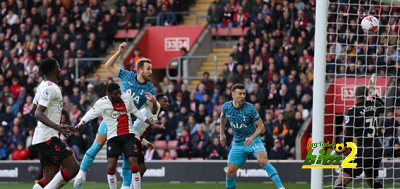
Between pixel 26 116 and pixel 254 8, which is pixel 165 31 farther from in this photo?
pixel 26 116

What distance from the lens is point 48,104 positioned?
1020cm

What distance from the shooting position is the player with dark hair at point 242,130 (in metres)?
12.0

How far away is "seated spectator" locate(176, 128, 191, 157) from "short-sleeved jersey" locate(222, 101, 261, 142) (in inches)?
321

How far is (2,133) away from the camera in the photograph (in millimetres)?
22281

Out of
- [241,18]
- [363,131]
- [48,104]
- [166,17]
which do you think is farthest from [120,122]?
[166,17]

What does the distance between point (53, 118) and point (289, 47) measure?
12579 millimetres

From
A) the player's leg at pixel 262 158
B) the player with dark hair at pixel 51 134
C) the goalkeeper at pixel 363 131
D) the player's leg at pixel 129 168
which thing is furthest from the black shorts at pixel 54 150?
the goalkeeper at pixel 363 131

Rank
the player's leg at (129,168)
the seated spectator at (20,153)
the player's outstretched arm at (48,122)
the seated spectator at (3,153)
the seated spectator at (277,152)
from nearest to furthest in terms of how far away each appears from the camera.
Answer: the player's outstretched arm at (48,122) < the player's leg at (129,168) < the seated spectator at (277,152) < the seated spectator at (20,153) < the seated spectator at (3,153)

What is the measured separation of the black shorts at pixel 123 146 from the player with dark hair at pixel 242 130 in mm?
1609

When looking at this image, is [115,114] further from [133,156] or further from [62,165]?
[62,165]

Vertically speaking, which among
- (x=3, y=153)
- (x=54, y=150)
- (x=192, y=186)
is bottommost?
(x=192, y=186)

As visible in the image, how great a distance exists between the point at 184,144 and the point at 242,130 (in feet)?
27.7

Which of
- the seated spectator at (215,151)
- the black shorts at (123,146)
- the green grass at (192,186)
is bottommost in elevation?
the green grass at (192,186)

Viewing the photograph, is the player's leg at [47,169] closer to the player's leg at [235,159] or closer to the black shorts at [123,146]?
the black shorts at [123,146]
